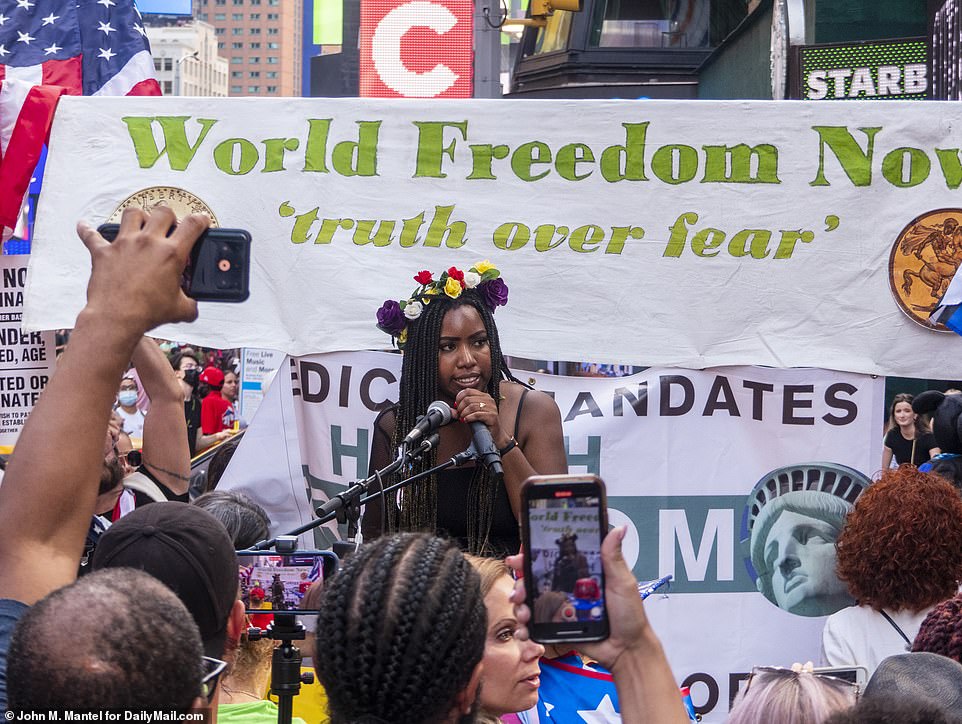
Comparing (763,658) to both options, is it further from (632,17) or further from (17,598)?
(632,17)

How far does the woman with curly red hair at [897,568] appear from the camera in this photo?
11.4 feet

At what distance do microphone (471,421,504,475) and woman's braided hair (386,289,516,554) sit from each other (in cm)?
39

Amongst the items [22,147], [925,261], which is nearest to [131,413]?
[22,147]

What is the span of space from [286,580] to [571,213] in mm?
2720

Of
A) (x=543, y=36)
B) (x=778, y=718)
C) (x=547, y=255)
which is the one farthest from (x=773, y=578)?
(x=543, y=36)

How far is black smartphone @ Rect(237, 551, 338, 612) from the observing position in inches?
94.5

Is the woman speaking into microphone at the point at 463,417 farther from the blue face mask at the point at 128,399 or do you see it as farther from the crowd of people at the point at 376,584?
the blue face mask at the point at 128,399

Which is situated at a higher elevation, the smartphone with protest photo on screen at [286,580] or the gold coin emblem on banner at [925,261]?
the gold coin emblem on banner at [925,261]

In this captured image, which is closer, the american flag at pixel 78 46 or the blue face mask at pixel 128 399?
the american flag at pixel 78 46

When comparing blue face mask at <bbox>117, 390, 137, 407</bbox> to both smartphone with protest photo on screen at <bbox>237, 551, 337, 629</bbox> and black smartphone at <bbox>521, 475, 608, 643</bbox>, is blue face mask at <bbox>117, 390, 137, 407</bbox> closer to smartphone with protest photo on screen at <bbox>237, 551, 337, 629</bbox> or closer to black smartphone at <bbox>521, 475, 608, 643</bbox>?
smartphone with protest photo on screen at <bbox>237, 551, 337, 629</bbox>

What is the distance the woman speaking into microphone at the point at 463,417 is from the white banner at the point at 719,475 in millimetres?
657

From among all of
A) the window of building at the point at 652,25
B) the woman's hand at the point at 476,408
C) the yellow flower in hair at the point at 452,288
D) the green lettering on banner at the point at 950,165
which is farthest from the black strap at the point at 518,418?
the window of building at the point at 652,25

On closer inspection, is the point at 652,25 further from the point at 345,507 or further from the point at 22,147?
the point at 345,507

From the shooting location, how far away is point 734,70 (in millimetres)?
12656
